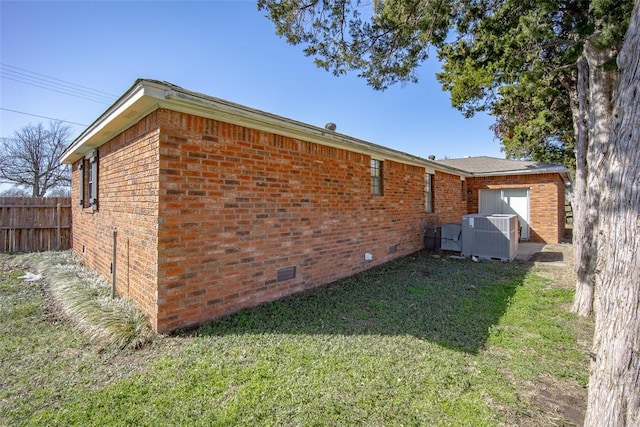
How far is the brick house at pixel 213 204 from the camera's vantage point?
3.71 m

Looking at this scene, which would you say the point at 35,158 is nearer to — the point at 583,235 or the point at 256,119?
the point at 256,119

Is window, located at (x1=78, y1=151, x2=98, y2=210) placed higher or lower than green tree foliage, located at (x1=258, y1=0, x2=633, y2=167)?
lower

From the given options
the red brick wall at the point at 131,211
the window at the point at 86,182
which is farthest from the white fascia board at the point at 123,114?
the window at the point at 86,182

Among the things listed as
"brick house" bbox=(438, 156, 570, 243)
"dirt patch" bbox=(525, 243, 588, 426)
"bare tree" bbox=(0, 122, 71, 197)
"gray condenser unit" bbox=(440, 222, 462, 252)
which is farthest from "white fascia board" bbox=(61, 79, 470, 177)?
"bare tree" bbox=(0, 122, 71, 197)

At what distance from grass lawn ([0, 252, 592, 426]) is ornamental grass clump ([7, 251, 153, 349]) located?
0.46 feet

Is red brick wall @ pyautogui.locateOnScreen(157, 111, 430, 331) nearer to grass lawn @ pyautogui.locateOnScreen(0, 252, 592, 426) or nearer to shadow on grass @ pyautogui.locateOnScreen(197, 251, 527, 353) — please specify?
shadow on grass @ pyautogui.locateOnScreen(197, 251, 527, 353)

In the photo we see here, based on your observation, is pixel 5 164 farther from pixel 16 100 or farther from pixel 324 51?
pixel 324 51

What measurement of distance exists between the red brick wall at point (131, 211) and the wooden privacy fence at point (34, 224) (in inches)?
225

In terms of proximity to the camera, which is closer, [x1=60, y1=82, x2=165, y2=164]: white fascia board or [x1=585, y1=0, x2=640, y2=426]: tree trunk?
[x1=585, y1=0, x2=640, y2=426]: tree trunk

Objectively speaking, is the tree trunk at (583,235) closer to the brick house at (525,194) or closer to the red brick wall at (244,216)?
the red brick wall at (244,216)

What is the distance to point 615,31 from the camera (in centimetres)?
339

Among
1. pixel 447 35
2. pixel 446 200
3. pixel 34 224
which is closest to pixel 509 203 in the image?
pixel 446 200

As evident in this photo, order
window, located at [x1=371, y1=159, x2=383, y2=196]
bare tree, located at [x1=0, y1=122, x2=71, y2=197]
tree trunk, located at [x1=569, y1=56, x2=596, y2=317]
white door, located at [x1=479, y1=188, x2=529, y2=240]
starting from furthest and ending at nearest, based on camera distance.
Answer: bare tree, located at [x1=0, y1=122, x2=71, y2=197] → white door, located at [x1=479, y1=188, x2=529, y2=240] → window, located at [x1=371, y1=159, x2=383, y2=196] → tree trunk, located at [x1=569, y1=56, x2=596, y2=317]

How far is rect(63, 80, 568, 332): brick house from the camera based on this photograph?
371 cm
